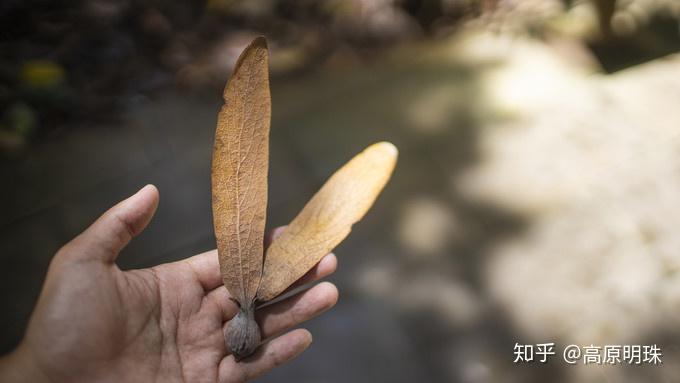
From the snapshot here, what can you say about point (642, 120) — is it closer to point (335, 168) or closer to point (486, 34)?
point (486, 34)

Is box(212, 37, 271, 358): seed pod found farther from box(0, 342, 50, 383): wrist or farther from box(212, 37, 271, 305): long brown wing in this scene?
box(0, 342, 50, 383): wrist

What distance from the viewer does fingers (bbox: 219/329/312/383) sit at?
4.08 ft

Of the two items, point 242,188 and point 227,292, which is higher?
point 242,188

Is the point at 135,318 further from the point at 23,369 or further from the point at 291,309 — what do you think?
the point at 291,309

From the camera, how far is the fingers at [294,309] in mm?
1309

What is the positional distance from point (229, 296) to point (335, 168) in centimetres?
68

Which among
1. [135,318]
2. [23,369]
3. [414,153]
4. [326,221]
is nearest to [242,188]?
[326,221]

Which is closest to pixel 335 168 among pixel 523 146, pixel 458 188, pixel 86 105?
pixel 458 188

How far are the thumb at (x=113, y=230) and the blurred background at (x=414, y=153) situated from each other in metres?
0.57

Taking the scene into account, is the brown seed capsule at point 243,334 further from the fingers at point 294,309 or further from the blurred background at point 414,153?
the blurred background at point 414,153

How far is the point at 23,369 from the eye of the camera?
1.07m

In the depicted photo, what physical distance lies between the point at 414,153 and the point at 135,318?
1.01 metres

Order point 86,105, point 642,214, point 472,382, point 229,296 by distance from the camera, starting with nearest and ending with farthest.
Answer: point 229,296, point 472,382, point 642,214, point 86,105

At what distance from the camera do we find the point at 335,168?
6.13 ft
